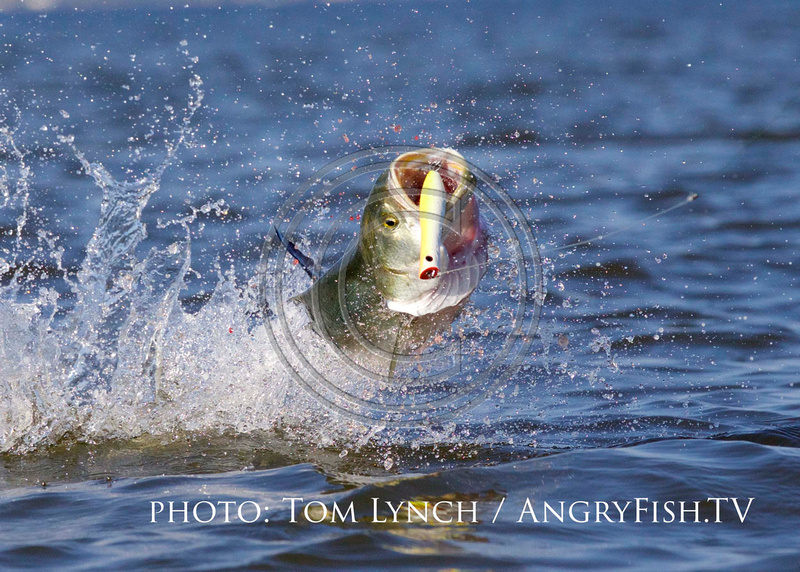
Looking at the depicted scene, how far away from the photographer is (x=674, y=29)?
68.9 ft

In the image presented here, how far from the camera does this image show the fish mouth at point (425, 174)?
327 cm

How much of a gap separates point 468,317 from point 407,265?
2382 millimetres

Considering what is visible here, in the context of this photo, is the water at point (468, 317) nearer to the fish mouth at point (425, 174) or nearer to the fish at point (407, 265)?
the fish at point (407, 265)

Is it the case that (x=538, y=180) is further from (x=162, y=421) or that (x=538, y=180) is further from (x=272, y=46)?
(x=272, y=46)

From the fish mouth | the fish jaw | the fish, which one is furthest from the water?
the fish mouth

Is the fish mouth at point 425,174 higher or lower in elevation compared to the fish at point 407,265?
higher

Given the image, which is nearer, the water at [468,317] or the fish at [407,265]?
the fish at [407,265]

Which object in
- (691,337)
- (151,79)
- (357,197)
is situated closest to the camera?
(691,337)

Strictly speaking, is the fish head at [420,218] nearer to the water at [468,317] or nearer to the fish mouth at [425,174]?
the fish mouth at [425,174]

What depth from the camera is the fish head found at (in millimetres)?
3275

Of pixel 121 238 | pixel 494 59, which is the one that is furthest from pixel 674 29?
pixel 121 238

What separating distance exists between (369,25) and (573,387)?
23628mm

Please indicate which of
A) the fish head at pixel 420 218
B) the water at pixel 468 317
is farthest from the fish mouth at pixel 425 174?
the water at pixel 468 317

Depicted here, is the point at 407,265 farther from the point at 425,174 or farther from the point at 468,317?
the point at 468,317
